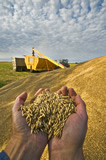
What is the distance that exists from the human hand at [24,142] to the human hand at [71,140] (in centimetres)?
16

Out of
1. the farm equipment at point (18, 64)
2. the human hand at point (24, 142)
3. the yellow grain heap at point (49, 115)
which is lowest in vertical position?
the human hand at point (24, 142)

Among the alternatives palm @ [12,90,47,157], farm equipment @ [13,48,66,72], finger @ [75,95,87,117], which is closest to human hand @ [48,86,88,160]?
finger @ [75,95,87,117]

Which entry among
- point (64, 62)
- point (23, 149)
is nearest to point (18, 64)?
point (64, 62)

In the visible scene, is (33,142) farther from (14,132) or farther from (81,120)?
(81,120)

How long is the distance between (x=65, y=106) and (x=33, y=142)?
65cm

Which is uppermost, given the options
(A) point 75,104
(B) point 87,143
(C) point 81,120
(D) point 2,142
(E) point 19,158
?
(A) point 75,104

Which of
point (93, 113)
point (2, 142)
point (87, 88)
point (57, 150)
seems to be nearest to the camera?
point (57, 150)

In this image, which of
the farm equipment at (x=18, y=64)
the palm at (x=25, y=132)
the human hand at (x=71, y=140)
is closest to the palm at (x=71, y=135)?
the human hand at (x=71, y=140)

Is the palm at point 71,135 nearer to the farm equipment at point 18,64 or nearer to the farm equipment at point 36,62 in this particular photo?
the farm equipment at point 36,62

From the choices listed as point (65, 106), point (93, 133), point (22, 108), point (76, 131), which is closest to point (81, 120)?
point (76, 131)

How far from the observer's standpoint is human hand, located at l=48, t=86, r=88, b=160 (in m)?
1.25

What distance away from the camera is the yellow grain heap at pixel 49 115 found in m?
1.37

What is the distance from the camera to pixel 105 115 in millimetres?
2021

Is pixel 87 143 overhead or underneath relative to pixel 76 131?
underneath
